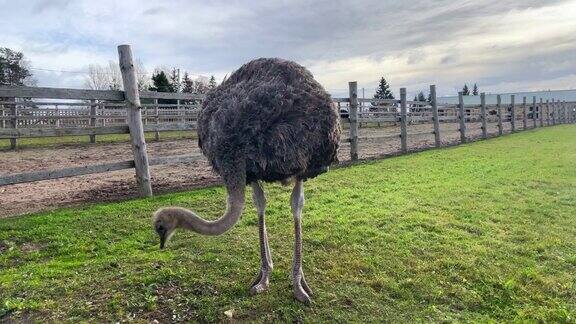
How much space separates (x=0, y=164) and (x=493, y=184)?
10.1 m

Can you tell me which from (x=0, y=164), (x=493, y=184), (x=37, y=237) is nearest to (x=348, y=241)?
(x=37, y=237)

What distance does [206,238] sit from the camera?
5055mm

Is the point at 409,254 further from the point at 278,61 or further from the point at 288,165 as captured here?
the point at 278,61

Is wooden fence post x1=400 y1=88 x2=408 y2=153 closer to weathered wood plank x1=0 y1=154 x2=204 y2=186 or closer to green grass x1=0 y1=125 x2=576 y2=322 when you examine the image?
green grass x1=0 y1=125 x2=576 y2=322

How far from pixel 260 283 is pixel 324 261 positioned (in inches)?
33.0

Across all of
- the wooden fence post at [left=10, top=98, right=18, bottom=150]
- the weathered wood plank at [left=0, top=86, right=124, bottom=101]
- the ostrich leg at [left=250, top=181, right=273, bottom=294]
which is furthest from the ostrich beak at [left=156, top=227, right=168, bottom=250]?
the wooden fence post at [left=10, top=98, right=18, bottom=150]

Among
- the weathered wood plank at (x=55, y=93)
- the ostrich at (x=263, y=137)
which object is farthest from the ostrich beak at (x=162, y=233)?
the weathered wood plank at (x=55, y=93)

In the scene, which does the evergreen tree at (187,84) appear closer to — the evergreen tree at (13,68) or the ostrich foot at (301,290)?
the evergreen tree at (13,68)

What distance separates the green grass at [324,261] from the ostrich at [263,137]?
15.8 inches

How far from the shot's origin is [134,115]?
7.04 meters

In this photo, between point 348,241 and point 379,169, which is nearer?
point 348,241

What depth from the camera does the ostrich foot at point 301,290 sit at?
3.72m

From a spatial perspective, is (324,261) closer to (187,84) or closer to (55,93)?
(55,93)

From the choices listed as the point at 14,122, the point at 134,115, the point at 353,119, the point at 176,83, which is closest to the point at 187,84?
the point at 176,83
